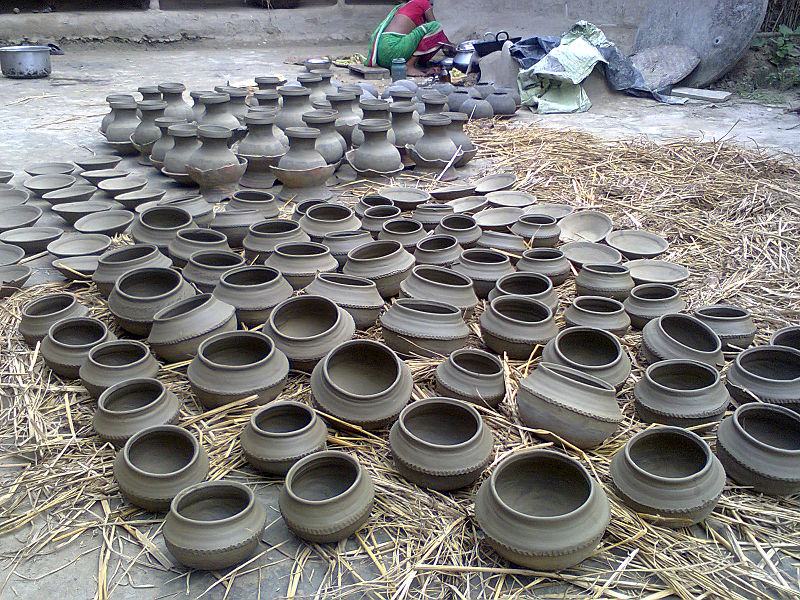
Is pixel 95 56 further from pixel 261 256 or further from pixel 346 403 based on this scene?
pixel 346 403

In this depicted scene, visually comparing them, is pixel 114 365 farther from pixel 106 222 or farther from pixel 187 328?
pixel 106 222

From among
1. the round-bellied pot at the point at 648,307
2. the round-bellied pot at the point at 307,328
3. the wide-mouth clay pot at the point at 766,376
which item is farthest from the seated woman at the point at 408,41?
the wide-mouth clay pot at the point at 766,376

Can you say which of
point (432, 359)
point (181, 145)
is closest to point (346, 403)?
point (432, 359)

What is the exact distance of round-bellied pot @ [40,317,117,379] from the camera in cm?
292

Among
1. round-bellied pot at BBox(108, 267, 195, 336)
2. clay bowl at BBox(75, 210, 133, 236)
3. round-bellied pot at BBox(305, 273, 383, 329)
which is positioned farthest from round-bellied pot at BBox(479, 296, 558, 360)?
clay bowl at BBox(75, 210, 133, 236)

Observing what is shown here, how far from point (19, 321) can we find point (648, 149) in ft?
17.8

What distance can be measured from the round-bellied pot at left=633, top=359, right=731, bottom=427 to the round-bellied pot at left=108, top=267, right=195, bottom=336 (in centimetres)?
224

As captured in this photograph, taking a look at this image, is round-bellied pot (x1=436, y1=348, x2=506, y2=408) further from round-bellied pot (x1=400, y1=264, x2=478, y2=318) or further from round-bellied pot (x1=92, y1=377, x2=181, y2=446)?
round-bellied pot (x1=92, y1=377, x2=181, y2=446)

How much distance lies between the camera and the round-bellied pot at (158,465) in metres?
2.21

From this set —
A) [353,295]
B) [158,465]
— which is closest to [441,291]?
[353,295]

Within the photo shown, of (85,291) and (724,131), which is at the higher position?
(724,131)

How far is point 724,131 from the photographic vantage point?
6.92 m

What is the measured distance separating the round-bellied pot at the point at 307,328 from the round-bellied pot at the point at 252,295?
10 centimetres

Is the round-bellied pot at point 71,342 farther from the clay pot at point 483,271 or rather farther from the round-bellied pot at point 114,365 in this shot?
the clay pot at point 483,271
